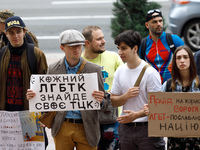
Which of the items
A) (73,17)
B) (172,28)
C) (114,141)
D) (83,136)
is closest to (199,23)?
(172,28)

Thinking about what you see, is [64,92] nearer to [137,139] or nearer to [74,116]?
[74,116]

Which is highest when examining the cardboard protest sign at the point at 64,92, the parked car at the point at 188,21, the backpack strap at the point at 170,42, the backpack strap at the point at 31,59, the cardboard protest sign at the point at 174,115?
the parked car at the point at 188,21

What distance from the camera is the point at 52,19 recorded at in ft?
49.7

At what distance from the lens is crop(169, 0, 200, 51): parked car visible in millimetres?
11211

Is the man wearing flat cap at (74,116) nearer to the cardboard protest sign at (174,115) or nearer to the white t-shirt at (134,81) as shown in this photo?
the white t-shirt at (134,81)

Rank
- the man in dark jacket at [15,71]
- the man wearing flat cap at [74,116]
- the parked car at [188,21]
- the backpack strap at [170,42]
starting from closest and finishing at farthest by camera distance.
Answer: the man wearing flat cap at [74,116] < the man in dark jacket at [15,71] < the backpack strap at [170,42] < the parked car at [188,21]

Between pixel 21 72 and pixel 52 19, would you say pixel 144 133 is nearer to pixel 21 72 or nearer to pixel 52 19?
pixel 21 72

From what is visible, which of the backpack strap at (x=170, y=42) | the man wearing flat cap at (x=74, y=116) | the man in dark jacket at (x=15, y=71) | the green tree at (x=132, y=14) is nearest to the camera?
the man wearing flat cap at (x=74, y=116)

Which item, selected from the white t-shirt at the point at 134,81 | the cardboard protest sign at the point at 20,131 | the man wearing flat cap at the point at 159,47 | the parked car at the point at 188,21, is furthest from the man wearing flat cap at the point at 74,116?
the parked car at the point at 188,21

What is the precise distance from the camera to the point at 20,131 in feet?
16.6

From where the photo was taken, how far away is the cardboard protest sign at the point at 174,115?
14.3 ft

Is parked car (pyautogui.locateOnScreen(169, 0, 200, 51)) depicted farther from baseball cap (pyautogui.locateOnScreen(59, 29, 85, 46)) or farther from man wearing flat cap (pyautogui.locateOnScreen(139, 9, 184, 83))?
baseball cap (pyautogui.locateOnScreen(59, 29, 85, 46))

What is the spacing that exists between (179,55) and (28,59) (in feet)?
5.75

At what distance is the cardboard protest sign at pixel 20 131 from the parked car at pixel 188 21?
7099 millimetres
